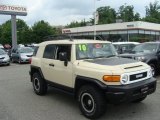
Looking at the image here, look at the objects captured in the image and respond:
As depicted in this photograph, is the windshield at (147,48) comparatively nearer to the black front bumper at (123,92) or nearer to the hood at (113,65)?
the hood at (113,65)

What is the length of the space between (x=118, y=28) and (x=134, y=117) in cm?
4339

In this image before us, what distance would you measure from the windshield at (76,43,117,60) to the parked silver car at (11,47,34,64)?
52.5ft

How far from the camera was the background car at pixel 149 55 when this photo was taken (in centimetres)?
1210

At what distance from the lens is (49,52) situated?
855 cm

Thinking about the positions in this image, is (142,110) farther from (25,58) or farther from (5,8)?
(5,8)

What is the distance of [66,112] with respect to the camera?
7.12m

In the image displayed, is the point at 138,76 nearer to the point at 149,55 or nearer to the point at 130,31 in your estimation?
the point at 149,55

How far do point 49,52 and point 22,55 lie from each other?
1540 cm

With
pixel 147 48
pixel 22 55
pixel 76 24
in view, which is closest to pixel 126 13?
pixel 76 24

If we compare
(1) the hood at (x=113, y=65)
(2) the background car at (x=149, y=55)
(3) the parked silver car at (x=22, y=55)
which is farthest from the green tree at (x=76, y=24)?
(1) the hood at (x=113, y=65)

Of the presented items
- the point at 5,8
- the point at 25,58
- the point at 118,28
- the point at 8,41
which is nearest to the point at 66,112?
the point at 25,58

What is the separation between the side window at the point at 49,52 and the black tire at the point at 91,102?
6.47 ft

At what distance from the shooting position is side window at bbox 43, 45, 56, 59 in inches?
328

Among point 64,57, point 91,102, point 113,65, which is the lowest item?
point 91,102
